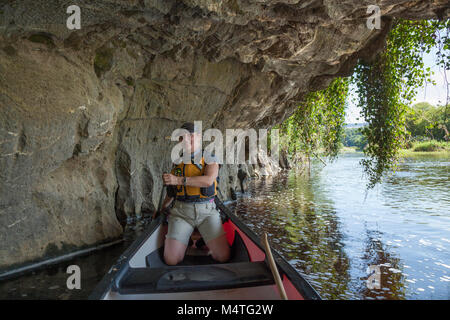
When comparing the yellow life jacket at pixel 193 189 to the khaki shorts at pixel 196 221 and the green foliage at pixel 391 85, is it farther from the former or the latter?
the green foliage at pixel 391 85

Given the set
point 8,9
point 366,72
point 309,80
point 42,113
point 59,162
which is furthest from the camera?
point 309,80

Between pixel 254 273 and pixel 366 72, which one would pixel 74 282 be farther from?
pixel 366 72

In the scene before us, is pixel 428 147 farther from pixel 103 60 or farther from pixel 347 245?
pixel 103 60

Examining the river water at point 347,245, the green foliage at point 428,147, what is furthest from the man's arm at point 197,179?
the green foliage at point 428,147

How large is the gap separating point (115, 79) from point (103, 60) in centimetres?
47

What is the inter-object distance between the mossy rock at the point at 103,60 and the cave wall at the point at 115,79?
0.05 feet

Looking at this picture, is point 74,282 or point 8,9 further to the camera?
point 74,282

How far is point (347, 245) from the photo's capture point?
5426mm

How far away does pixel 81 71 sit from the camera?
4109 mm

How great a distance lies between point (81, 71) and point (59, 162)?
4.24 ft

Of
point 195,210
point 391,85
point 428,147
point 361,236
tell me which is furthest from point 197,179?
point 428,147

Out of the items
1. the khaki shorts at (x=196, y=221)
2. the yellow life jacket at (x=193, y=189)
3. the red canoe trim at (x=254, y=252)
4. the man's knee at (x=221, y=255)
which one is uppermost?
the yellow life jacket at (x=193, y=189)

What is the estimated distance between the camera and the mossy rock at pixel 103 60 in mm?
4562
